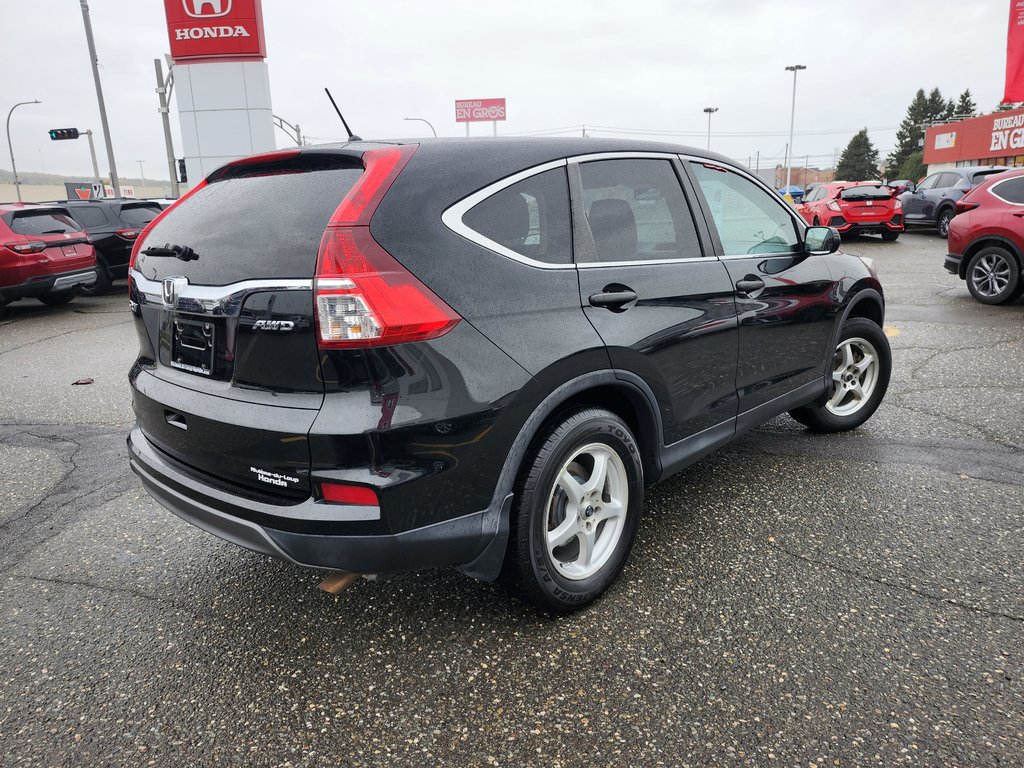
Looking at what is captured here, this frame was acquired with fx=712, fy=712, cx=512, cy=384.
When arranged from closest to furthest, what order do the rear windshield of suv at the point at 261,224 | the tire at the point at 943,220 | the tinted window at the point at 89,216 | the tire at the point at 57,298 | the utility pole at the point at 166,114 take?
1. the rear windshield of suv at the point at 261,224
2. the tire at the point at 57,298
3. the tinted window at the point at 89,216
4. the tire at the point at 943,220
5. the utility pole at the point at 166,114

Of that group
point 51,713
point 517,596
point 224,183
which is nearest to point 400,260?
point 224,183

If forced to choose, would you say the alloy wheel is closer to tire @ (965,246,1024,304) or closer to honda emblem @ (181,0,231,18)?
tire @ (965,246,1024,304)

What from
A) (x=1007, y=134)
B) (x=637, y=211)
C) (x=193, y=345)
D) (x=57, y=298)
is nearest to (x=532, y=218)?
(x=637, y=211)

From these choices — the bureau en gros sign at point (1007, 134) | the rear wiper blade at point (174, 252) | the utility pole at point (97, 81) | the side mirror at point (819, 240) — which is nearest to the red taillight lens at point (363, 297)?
the rear wiper blade at point (174, 252)

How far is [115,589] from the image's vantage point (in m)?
2.95

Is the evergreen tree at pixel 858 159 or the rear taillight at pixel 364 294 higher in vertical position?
the evergreen tree at pixel 858 159

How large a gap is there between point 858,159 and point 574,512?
94.6 metres

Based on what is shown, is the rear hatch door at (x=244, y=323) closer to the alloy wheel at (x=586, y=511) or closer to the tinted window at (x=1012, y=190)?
the alloy wheel at (x=586, y=511)

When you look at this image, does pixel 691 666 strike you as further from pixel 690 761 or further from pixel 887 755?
pixel 887 755

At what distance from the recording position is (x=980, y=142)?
38.0 meters

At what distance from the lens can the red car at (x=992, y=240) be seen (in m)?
8.46

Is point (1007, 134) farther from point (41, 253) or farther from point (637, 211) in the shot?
point (637, 211)

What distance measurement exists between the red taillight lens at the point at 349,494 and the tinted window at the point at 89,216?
12577mm

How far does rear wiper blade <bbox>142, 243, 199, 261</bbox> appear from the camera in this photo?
239 cm
